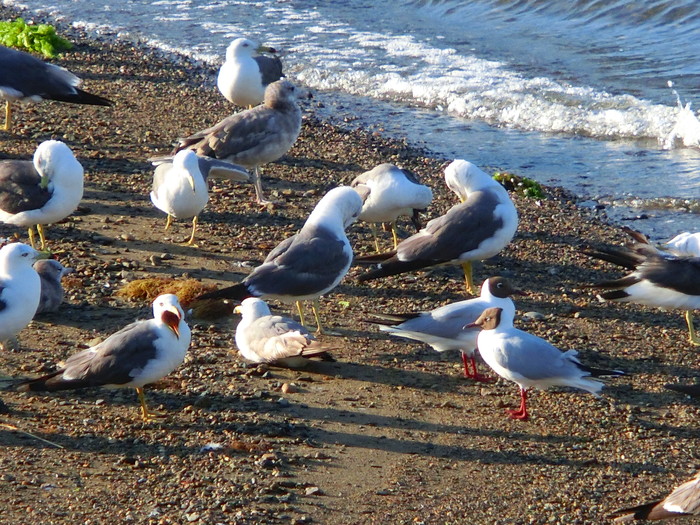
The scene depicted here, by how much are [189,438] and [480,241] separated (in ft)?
9.84

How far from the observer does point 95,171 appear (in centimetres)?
974

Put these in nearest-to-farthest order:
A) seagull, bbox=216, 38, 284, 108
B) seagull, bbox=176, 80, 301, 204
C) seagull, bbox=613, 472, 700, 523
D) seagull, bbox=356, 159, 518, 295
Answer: seagull, bbox=613, 472, 700, 523
seagull, bbox=356, 159, 518, 295
seagull, bbox=176, 80, 301, 204
seagull, bbox=216, 38, 284, 108

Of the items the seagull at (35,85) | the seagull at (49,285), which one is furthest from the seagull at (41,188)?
the seagull at (35,85)

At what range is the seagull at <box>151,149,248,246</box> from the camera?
26.9 feet

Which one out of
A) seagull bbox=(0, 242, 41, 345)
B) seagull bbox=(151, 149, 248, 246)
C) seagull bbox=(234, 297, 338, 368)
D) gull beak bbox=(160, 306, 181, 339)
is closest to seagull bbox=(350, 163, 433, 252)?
seagull bbox=(151, 149, 248, 246)

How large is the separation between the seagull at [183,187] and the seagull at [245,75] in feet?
10.2

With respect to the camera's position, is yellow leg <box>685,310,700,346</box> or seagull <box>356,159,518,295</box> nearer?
yellow leg <box>685,310,700,346</box>

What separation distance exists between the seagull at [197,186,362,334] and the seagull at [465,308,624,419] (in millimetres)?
1257

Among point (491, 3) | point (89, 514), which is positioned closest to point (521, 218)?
point (89, 514)

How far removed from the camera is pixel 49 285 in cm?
679

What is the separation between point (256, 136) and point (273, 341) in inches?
140

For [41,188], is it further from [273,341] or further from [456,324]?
[456,324]

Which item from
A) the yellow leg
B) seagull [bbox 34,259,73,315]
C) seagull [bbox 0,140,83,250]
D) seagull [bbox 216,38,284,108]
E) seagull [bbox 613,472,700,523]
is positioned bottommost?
the yellow leg

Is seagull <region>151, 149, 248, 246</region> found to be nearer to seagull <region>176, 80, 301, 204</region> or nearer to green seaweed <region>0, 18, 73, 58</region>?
seagull <region>176, 80, 301, 204</region>
